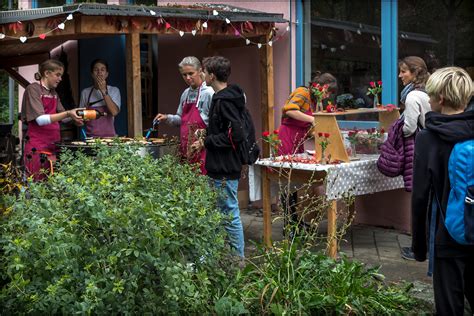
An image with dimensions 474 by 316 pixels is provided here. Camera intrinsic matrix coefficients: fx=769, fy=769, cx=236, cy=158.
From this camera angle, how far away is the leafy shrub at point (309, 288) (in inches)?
167

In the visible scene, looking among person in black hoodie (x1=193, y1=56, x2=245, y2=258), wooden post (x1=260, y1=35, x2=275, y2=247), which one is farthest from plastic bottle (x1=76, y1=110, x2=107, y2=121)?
wooden post (x1=260, y1=35, x2=275, y2=247)

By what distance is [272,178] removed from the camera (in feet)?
22.5

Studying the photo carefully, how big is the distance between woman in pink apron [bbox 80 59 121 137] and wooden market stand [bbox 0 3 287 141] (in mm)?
401

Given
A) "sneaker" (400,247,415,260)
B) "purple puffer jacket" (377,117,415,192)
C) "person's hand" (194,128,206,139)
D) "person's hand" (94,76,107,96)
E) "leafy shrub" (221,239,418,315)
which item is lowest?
"sneaker" (400,247,415,260)

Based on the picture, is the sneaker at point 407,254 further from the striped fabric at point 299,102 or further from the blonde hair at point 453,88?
the blonde hair at point 453,88

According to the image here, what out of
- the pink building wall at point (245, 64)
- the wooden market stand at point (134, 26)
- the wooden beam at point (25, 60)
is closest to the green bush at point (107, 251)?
the wooden market stand at point (134, 26)

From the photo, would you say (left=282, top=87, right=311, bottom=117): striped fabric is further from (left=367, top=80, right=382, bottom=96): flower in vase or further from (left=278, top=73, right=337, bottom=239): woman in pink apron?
(left=367, top=80, right=382, bottom=96): flower in vase

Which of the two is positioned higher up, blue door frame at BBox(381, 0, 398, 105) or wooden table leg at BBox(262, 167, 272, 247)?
blue door frame at BBox(381, 0, 398, 105)

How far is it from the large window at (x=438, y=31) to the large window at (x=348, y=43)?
346mm

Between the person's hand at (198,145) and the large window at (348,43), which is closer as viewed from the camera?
the person's hand at (198,145)

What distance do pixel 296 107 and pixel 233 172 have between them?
1.49 m

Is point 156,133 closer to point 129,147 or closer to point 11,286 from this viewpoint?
point 129,147

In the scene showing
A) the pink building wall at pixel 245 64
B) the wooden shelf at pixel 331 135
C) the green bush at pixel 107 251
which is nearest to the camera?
the green bush at pixel 107 251

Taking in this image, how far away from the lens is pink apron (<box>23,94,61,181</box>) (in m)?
7.08
